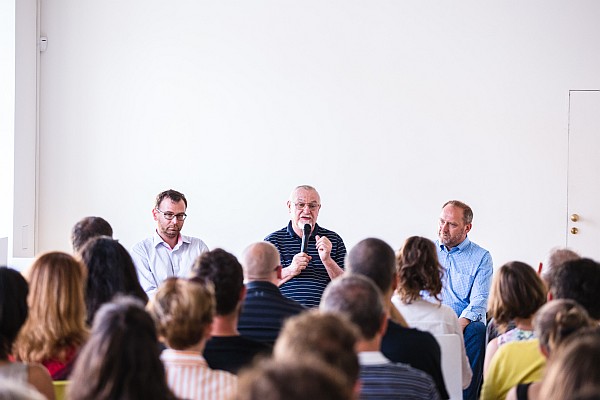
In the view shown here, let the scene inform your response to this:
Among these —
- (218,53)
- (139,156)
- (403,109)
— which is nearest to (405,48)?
(403,109)

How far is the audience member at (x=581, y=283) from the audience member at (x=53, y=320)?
1.80 meters

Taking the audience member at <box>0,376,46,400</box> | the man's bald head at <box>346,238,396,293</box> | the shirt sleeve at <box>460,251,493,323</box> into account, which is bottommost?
the shirt sleeve at <box>460,251,493,323</box>

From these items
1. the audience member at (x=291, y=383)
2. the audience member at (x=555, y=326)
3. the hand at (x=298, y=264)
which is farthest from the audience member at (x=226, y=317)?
the hand at (x=298, y=264)

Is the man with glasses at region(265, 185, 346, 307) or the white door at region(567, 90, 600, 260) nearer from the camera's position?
the man with glasses at region(265, 185, 346, 307)

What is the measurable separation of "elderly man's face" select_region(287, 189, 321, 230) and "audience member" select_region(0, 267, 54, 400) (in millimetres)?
3198

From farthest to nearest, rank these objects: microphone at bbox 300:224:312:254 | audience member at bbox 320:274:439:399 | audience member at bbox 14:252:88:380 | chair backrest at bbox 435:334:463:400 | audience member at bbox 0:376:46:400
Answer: microphone at bbox 300:224:312:254 → chair backrest at bbox 435:334:463:400 → audience member at bbox 14:252:88:380 → audience member at bbox 320:274:439:399 → audience member at bbox 0:376:46:400

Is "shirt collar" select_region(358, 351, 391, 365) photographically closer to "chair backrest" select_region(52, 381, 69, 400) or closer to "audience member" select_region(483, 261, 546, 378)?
"chair backrest" select_region(52, 381, 69, 400)

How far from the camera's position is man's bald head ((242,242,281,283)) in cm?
365

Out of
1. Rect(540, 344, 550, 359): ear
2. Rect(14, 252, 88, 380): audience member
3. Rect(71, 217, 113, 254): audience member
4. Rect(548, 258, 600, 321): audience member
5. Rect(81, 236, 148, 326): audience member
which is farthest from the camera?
Rect(71, 217, 113, 254): audience member

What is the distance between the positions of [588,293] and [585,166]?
4265 millimetres

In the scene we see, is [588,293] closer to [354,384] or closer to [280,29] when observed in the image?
[354,384]

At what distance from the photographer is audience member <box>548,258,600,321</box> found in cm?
317

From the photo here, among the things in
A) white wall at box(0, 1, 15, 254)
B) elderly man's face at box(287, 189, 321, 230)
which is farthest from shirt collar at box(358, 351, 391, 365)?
white wall at box(0, 1, 15, 254)

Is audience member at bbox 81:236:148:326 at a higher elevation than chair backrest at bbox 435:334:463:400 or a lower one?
higher
